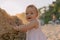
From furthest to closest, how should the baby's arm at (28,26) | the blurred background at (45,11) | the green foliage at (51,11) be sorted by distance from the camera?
the green foliage at (51,11), the blurred background at (45,11), the baby's arm at (28,26)

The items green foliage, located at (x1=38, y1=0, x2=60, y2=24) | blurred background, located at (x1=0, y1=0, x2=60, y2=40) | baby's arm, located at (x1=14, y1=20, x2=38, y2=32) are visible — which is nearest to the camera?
baby's arm, located at (x1=14, y1=20, x2=38, y2=32)

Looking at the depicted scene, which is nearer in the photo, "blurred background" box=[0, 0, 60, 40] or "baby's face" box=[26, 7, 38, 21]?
"baby's face" box=[26, 7, 38, 21]

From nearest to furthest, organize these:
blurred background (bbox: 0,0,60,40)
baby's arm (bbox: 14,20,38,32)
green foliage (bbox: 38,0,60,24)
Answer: baby's arm (bbox: 14,20,38,32) < blurred background (bbox: 0,0,60,40) < green foliage (bbox: 38,0,60,24)

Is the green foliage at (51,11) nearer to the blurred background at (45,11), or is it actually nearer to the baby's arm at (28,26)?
the blurred background at (45,11)

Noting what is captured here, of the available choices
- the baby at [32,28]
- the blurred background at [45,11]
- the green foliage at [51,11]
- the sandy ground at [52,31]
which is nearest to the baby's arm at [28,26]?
the baby at [32,28]

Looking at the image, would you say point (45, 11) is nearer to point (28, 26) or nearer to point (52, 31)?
point (52, 31)

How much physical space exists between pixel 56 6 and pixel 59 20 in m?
0.29

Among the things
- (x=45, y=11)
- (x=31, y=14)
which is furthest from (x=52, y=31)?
(x=31, y=14)

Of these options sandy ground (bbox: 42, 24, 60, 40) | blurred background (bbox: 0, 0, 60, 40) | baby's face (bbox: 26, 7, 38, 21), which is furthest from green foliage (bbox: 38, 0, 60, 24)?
baby's face (bbox: 26, 7, 38, 21)

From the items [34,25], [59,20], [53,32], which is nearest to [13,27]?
[34,25]

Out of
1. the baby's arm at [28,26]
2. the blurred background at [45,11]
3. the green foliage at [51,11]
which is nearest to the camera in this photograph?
the baby's arm at [28,26]

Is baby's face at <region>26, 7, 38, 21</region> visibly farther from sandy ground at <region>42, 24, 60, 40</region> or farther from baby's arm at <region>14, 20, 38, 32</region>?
sandy ground at <region>42, 24, 60, 40</region>

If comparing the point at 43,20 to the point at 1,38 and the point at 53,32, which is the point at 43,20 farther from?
the point at 1,38

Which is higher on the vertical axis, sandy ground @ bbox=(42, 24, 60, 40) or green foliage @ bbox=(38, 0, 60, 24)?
green foliage @ bbox=(38, 0, 60, 24)
